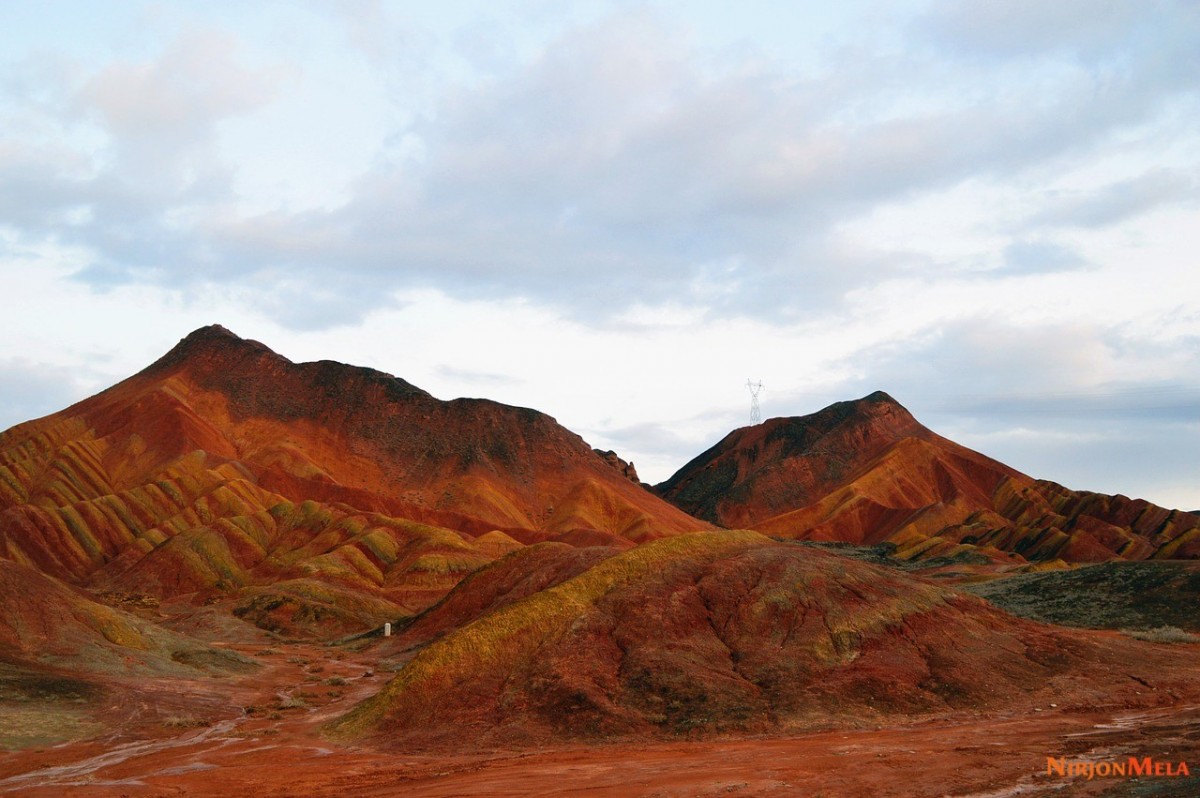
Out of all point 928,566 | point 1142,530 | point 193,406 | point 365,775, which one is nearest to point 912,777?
point 365,775

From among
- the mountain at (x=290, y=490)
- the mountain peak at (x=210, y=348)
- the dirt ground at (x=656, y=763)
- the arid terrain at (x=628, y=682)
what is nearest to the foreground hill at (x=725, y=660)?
the arid terrain at (x=628, y=682)

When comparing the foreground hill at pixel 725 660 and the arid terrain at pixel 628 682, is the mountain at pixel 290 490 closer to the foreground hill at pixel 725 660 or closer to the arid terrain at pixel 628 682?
the arid terrain at pixel 628 682

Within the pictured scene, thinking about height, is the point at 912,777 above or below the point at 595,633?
below

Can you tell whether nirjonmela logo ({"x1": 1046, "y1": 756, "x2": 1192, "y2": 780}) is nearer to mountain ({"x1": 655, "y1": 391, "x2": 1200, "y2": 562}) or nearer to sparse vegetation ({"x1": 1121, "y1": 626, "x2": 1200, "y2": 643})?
sparse vegetation ({"x1": 1121, "y1": 626, "x2": 1200, "y2": 643})

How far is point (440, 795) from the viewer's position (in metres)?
22.8

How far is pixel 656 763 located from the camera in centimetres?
2633

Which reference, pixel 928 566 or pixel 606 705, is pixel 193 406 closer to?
pixel 928 566

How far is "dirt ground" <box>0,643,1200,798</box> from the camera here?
2208cm

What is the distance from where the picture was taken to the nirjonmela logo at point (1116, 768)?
820 inches

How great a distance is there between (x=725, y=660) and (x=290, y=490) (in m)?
121

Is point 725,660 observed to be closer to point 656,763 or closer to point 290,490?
point 656,763

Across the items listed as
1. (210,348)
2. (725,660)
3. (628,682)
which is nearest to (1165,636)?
(725,660)

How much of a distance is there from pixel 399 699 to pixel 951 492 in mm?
179193

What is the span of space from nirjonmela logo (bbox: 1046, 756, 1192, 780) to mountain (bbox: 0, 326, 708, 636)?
72256 mm
